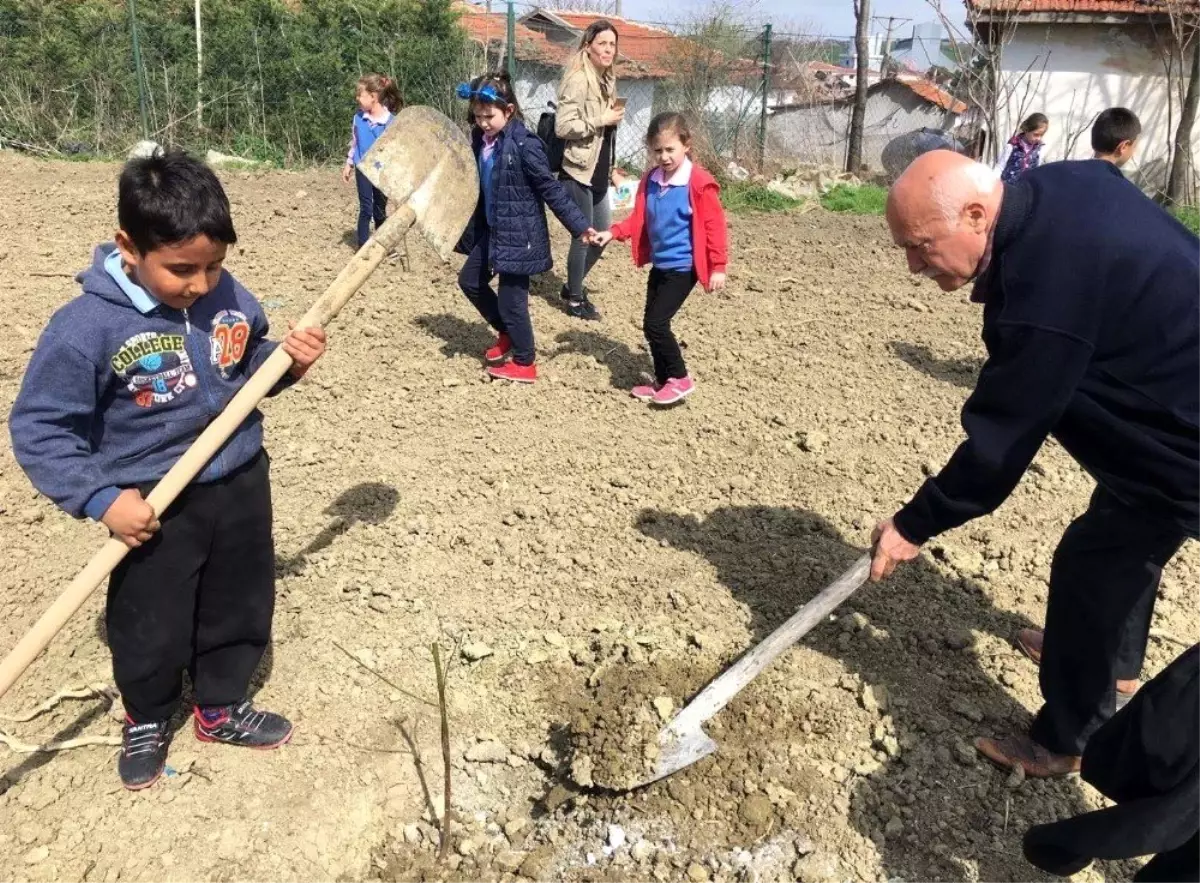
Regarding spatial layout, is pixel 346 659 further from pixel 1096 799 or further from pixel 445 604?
pixel 1096 799

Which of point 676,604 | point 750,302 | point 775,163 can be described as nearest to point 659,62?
point 775,163

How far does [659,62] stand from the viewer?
54.2 ft

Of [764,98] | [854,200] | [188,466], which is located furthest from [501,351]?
[764,98]

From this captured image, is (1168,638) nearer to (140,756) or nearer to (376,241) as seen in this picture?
(376,241)

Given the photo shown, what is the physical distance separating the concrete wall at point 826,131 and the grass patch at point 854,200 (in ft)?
7.11

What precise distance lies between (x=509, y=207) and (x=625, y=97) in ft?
35.2

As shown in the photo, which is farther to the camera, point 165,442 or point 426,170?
point 426,170

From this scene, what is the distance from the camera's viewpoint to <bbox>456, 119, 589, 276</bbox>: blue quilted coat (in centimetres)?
468

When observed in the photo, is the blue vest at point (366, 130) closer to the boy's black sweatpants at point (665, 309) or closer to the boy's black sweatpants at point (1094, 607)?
the boy's black sweatpants at point (665, 309)

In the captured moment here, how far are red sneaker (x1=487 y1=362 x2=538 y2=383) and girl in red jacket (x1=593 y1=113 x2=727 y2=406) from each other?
73 cm

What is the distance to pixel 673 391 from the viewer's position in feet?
15.7

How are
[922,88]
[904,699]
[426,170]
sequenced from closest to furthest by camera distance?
[904,699] → [426,170] → [922,88]

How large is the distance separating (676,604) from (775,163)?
36.3 ft

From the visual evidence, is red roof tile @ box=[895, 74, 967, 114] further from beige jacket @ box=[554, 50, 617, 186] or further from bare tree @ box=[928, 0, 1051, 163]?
beige jacket @ box=[554, 50, 617, 186]
